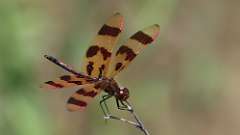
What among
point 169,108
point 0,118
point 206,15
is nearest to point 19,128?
point 0,118

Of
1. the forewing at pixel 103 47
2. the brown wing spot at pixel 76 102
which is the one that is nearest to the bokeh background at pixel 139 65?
the forewing at pixel 103 47

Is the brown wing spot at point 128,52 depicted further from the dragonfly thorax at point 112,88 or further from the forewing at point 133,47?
the dragonfly thorax at point 112,88

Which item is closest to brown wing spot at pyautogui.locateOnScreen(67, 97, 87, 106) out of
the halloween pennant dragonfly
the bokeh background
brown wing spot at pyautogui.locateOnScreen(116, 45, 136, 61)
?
the halloween pennant dragonfly

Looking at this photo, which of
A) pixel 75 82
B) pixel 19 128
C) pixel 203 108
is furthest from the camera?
pixel 203 108

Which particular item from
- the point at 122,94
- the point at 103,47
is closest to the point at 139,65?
the point at 103,47

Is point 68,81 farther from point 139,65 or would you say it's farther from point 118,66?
point 139,65

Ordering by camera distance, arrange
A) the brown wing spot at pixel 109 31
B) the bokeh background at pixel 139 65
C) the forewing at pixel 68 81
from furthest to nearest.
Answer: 1. the bokeh background at pixel 139 65
2. the brown wing spot at pixel 109 31
3. the forewing at pixel 68 81

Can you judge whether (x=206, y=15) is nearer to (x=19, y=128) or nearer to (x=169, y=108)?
(x=169, y=108)
